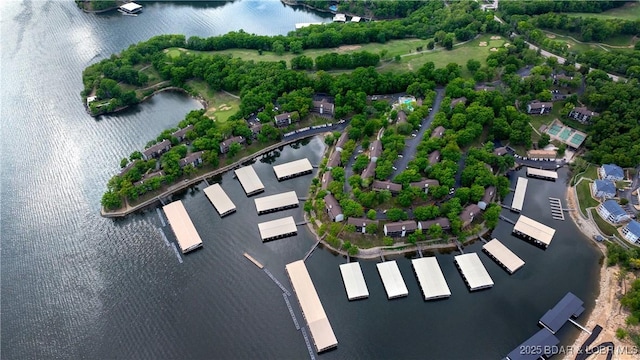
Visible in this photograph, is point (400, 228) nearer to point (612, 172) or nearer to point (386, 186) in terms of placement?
point (386, 186)

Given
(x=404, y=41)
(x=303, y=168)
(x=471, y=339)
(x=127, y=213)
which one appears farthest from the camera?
(x=404, y=41)

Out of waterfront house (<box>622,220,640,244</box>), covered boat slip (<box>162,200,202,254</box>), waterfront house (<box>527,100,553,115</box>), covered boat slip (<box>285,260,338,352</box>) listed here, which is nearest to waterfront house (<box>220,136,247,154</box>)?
covered boat slip (<box>162,200,202,254</box>)

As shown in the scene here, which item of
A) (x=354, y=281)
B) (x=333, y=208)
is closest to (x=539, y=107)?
(x=333, y=208)

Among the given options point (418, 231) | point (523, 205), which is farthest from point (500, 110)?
point (418, 231)

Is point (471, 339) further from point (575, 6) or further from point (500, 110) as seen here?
point (575, 6)

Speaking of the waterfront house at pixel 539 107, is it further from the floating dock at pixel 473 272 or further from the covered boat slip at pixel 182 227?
the covered boat slip at pixel 182 227

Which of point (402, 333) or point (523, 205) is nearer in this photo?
point (402, 333)

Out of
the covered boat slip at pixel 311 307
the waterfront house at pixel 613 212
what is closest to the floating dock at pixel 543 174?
the waterfront house at pixel 613 212

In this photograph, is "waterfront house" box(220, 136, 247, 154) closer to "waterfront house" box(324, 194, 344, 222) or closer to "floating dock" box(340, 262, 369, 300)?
"waterfront house" box(324, 194, 344, 222)
